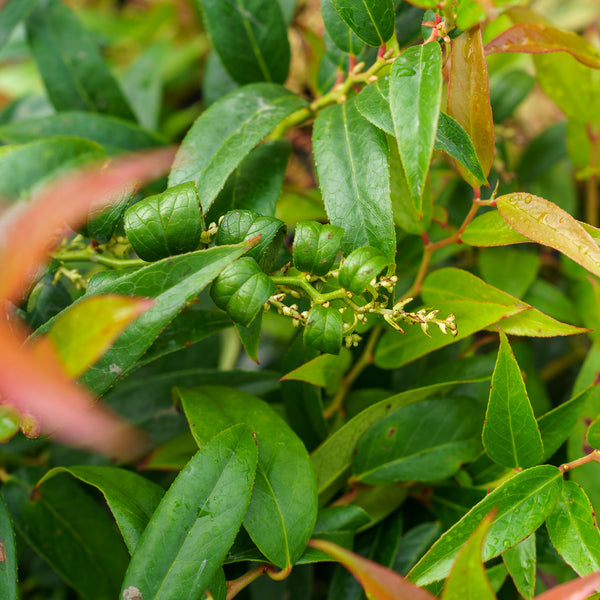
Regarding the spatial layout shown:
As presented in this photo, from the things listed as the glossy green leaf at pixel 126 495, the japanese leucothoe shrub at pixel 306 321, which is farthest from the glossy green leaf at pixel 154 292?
the glossy green leaf at pixel 126 495

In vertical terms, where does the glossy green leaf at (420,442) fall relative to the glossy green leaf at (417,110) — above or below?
below

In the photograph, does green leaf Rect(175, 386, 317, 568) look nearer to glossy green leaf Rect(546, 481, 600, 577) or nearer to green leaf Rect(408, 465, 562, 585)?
green leaf Rect(408, 465, 562, 585)

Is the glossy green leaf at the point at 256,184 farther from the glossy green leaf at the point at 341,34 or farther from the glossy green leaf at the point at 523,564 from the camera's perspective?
the glossy green leaf at the point at 523,564

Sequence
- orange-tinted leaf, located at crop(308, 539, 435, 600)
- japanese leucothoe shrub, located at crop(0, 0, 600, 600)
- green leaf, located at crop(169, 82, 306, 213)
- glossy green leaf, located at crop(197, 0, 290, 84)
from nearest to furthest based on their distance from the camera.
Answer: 1. orange-tinted leaf, located at crop(308, 539, 435, 600)
2. japanese leucothoe shrub, located at crop(0, 0, 600, 600)
3. green leaf, located at crop(169, 82, 306, 213)
4. glossy green leaf, located at crop(197, 0, 290, 84)

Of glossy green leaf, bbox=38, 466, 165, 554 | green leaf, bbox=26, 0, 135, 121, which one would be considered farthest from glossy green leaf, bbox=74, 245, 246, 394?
green leaf, bbox=26, 0, 135, 121

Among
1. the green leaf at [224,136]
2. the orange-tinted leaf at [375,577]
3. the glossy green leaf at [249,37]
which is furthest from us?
the glossy green leaf at [249,37]

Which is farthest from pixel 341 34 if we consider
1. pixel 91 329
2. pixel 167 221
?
pixel 91 329

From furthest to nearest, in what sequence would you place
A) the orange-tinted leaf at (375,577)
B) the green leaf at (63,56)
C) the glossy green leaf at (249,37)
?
the green leaf at (63,56)
the glossy green leaf at (249,37)
the orange-tinted leaf at (375,577)
